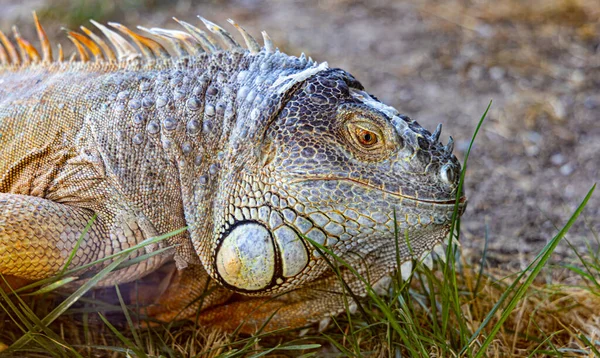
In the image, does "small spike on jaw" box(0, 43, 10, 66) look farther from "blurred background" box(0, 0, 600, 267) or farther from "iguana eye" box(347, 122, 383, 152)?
"blurred background" box(0, 0, 600, 267)

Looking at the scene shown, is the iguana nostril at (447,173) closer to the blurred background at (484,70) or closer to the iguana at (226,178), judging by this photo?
the iguana at (226,178)

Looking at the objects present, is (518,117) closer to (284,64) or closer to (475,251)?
(475,251)

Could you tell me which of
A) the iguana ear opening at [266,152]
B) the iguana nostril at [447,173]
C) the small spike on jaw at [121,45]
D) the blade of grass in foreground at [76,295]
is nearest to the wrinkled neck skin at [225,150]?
the iguana ear opening at [266,152]

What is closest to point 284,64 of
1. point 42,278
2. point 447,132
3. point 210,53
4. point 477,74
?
point 210,53

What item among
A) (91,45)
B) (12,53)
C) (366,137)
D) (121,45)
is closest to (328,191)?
(366,137)

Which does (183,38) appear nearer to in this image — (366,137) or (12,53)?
(366,137)

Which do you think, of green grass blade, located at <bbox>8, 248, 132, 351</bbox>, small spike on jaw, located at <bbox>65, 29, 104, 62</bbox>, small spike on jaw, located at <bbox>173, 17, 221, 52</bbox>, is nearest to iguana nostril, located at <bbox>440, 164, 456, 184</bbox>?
small spike on jaw, located at <bbox>173, 17, 221, 52</bbox>
